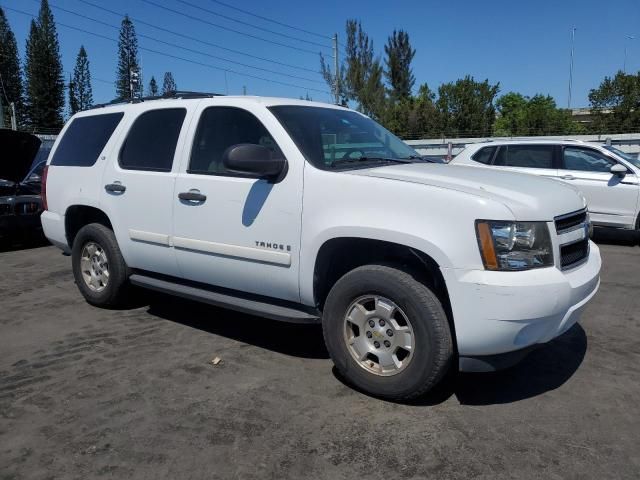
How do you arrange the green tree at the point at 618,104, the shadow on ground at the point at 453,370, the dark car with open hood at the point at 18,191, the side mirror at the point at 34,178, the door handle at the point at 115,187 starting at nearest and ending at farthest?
the shadow on ground at the point at 453,370 < the door handle at the point at 115,187 < the dark car with open hood at the point at 18,191 < the side mirror at the point at 34,178 < the green tree at the point at 618,104

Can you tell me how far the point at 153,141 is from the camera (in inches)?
188

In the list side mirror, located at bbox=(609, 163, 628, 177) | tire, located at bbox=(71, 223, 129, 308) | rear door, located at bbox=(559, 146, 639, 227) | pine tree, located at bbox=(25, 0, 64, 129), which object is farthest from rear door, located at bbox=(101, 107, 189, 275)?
pine tree, located at bbox=(25, 0, 64, 129)

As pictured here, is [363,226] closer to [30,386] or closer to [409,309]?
[409,309]

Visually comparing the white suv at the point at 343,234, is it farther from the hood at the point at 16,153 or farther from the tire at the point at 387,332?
the hood at the point at 16,153

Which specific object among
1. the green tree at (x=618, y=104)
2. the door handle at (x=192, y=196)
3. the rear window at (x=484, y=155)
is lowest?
the door handle at (x=192, y=196)

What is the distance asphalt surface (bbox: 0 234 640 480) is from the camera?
277 centimetres

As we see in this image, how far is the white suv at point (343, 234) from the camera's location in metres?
3.04

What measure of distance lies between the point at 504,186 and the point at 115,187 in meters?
3.30

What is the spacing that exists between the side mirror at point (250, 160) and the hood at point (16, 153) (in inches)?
245

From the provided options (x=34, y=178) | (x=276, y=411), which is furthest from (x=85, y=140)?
(x=34, y=178)

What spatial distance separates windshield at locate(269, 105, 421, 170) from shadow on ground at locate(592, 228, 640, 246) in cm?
619

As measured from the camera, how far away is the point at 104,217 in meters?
5.36

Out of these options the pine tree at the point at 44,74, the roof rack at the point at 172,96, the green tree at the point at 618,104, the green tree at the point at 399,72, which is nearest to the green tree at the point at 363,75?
the green tree at the point at 399,72

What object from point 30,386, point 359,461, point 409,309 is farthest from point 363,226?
point 30,386
